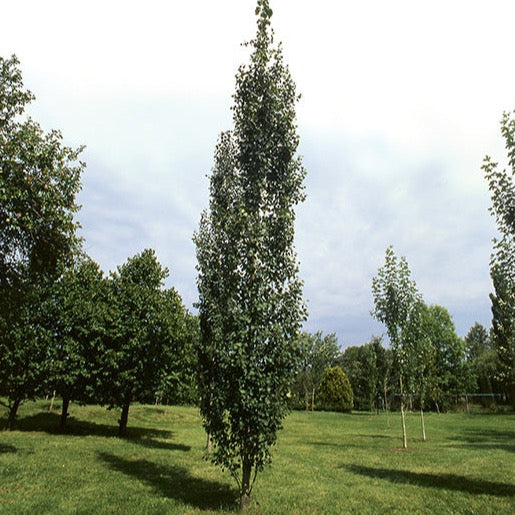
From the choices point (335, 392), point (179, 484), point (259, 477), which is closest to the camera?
point (179, 484)

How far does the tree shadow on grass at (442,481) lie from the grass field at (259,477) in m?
0.04

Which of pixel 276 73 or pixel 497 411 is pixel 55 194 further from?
pixel 497 411

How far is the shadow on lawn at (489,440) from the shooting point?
25.3 meters

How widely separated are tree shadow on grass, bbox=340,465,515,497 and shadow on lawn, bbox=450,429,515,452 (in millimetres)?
11730

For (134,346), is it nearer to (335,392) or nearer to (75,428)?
(75,428)

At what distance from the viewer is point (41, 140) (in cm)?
1555

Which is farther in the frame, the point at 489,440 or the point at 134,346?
the point at 489,440

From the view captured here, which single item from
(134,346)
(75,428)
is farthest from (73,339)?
(75,428)

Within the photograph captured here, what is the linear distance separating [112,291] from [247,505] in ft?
69.8

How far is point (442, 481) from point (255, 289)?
11.5 m

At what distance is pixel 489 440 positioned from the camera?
2956 cm

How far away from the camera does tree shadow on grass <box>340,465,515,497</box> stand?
536 inches

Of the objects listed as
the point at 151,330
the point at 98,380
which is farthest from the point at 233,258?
the point at 98,380

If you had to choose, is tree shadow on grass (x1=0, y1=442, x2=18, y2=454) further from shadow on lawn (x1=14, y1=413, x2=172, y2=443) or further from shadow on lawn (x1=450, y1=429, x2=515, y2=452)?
shadow on lawn (x1=450, y1=429, x2=515, y2=452)
